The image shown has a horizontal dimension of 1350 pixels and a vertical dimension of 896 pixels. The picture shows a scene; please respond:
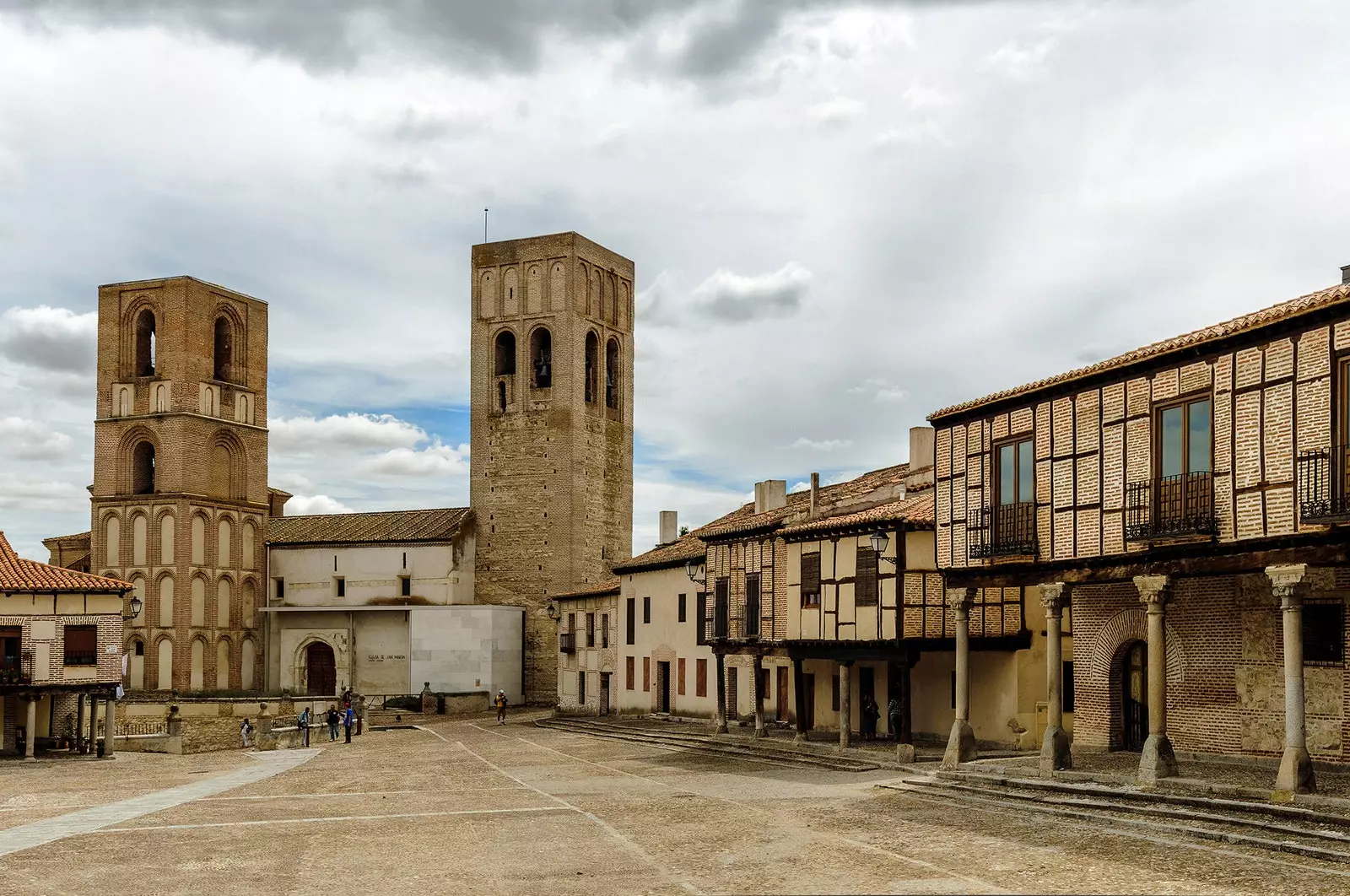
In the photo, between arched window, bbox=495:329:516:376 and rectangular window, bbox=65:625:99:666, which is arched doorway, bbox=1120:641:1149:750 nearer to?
rectangular window, bbox=65:625:99:666

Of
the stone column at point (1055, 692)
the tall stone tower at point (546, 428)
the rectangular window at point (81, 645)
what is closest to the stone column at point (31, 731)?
the rectangular window at point (81, 645)

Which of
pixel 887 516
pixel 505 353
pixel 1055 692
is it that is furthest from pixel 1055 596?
pixel 505 353

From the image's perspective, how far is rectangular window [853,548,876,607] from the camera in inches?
1217

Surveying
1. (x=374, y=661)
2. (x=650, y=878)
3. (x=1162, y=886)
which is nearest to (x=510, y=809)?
(x=650, y=878)

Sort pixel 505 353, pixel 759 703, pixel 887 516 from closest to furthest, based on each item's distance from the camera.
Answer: pixel 887 516 < pixel 759 703 < pixel 505 353

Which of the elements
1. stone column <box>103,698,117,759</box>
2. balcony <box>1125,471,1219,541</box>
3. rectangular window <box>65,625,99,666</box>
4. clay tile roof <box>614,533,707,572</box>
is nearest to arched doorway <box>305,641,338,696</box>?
clay tile roof <box>614,533,707,572</box>

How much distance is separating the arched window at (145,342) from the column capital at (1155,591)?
179 feet

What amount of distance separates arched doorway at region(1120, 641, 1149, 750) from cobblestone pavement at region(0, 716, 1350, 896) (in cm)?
466

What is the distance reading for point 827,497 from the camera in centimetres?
3956

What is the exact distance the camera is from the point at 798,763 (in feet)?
98.0

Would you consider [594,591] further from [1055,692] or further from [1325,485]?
[1325,485]

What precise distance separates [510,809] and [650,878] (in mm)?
7279

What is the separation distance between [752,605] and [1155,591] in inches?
629

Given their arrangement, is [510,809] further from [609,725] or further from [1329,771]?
[609,725]
